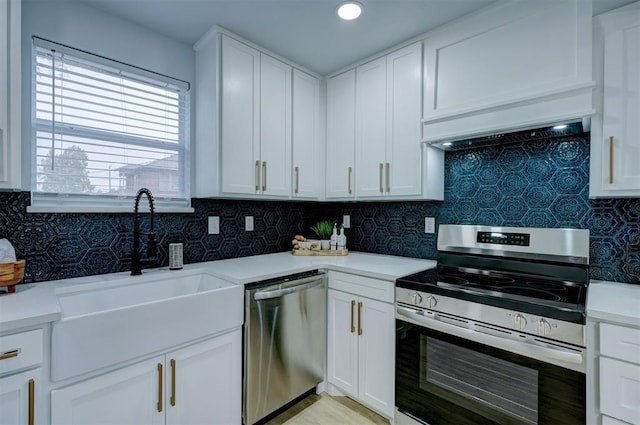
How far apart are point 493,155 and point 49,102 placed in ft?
8.80

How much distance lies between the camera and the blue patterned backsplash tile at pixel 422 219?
5.25 feet

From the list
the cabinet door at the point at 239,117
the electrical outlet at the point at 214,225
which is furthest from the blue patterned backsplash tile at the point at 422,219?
the cabinet door at the point at 239,117

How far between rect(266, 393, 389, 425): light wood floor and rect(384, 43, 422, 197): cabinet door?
4.75 ft

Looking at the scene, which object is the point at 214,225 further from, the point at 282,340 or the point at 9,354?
the point at 9,354

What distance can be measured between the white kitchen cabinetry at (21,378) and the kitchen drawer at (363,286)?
4.83 feet

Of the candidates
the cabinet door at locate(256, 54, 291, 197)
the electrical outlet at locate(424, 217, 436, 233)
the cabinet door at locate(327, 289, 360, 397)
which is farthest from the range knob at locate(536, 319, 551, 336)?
the cabinet door at locate(256, 54, 291, 197)

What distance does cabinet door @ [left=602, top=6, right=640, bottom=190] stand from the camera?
1370 millimetres

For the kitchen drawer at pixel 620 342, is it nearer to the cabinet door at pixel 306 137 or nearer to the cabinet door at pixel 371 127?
the cabinet door at pixel 371 127

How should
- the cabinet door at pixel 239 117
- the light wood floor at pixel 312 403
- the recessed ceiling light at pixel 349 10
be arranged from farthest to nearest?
the cabinet door at pixel 239 117 → the light wood floor at pixel 312 403 → the recessed ceiling light at pixel 349 10

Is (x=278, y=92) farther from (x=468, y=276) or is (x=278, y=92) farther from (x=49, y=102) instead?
(x=468, y=276)

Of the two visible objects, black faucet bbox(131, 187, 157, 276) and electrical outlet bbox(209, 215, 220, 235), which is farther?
electrical outlet bbox(209, 215, 220, 235)

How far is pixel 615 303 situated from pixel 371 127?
5.54 ft

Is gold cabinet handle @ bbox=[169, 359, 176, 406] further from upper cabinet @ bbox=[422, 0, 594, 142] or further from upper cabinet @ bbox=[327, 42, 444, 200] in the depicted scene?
upper cabinet @ bbox=[422, 0, 594, 142]

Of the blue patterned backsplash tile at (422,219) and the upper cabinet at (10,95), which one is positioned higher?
the upper cabinet at (10,95)
